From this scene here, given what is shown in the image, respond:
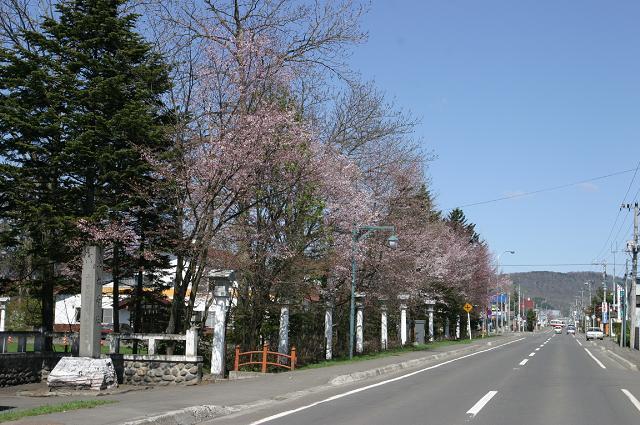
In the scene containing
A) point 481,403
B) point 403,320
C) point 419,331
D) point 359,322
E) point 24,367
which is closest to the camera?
point 481,403

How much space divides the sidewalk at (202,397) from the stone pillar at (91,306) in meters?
1.52

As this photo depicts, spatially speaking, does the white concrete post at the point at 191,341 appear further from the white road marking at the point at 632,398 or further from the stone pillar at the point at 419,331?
the stone pillar at the point at 419,331

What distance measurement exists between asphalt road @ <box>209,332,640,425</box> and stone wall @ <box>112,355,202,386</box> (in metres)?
4.02

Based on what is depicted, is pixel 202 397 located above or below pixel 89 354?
below

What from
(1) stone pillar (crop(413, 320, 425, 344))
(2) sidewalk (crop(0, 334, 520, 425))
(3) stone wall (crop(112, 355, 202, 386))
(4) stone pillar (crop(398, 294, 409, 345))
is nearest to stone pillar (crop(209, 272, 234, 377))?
(2) sidewalk (crop(0, 334, 520, 425))

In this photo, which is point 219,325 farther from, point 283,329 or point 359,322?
point 359,322

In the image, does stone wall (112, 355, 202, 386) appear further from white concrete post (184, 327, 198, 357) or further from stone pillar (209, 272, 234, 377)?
stone pillar (209, 272, 234, 377)

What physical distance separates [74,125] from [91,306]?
18.8ft

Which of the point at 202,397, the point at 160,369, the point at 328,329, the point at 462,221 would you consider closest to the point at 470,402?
the point at 202,397

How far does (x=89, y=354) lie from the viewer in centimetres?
1744

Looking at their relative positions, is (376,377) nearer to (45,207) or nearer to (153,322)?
(153,322)

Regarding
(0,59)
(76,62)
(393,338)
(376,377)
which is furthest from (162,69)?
(393,338)

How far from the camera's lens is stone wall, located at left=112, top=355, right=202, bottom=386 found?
19.9 metres

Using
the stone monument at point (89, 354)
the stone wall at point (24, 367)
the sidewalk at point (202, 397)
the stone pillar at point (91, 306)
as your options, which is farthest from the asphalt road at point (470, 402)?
the stone wall at point (24, 367)
